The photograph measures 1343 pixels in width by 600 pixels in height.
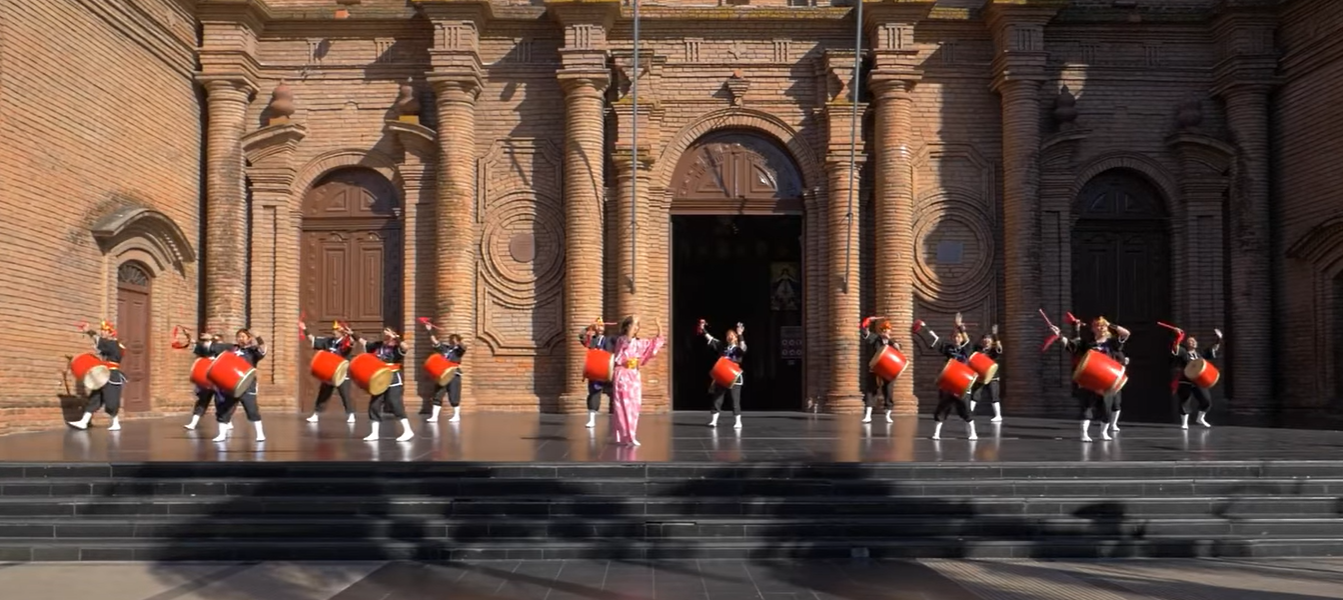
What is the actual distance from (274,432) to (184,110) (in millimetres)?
8136

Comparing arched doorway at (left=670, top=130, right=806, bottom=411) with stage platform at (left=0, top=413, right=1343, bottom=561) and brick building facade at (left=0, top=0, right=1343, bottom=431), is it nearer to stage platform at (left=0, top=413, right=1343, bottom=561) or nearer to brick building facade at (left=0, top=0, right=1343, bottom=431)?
brick building facade at (left=0, top=0, right=1343, bottom=431)

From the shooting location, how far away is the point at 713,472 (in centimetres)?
1078

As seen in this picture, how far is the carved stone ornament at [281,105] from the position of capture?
2108 centimetres

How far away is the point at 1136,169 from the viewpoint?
21.5 meters

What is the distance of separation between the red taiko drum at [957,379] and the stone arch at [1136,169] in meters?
8.20

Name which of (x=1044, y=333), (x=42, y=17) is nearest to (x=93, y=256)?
(x=42, y=17)

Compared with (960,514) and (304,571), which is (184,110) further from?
(960,514)

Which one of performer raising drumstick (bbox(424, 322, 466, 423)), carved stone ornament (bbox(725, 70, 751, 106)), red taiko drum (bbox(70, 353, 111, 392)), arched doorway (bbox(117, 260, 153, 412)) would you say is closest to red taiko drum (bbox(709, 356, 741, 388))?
performer raising drumstick (bbox(424, 322, 466, 423))

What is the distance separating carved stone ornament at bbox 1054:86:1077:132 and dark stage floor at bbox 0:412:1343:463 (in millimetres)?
6544

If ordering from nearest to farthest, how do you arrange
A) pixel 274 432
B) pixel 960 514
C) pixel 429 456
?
pixel 960 514, pixel 429 456, pixel 274 432

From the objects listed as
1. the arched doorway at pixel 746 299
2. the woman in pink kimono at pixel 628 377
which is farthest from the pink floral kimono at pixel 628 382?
the arched doorway at pixel 746 299

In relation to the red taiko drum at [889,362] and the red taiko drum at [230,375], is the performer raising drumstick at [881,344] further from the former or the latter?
the red taiko drum at [230,375]

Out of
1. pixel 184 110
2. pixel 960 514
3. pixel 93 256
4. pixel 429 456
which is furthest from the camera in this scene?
pixel 184 110

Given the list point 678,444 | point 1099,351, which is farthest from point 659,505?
point 1099,351
